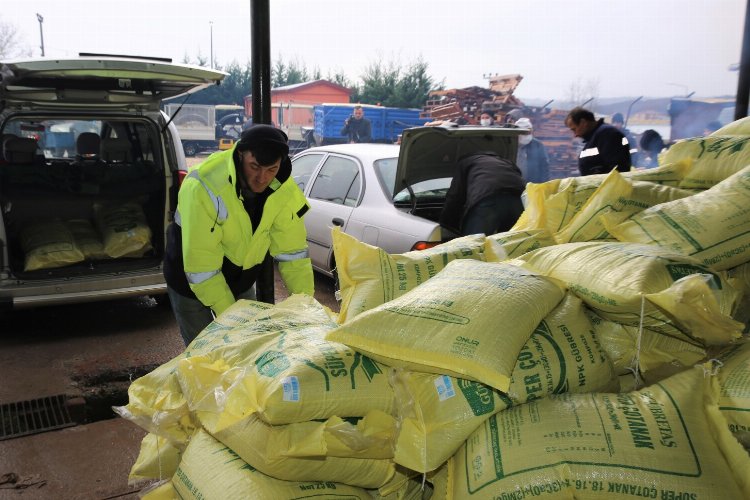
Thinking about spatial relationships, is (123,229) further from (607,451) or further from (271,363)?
(607,451)

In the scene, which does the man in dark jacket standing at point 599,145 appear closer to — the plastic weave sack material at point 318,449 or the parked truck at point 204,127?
the plastic weave sack material at point 318,449

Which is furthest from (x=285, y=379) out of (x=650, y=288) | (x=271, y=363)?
(x=650, y=288)

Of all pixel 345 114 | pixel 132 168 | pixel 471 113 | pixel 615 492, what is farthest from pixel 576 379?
pixel 345 114

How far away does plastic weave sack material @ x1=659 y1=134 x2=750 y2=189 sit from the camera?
2.53 m

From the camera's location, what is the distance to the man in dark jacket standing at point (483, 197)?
4.71 m

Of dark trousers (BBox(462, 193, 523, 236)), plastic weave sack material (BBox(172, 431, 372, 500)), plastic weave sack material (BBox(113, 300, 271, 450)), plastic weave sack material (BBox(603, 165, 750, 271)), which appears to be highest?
plastic weave sack material (BBox(603, 165, 750, 271))

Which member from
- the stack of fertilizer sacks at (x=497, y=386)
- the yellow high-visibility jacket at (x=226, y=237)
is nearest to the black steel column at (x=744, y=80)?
the stack of fertilizer sacks at (x=497, y=386)

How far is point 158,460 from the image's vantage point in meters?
2.14

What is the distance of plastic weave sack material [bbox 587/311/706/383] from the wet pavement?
2343 millimetres

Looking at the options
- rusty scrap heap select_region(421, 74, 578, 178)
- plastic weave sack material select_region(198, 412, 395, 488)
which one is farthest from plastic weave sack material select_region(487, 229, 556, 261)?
rusty scrap heap select_region(421, 74, 578, 178)

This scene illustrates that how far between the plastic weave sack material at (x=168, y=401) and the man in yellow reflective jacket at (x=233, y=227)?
0.47 metres

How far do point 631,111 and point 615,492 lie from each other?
16.1 m

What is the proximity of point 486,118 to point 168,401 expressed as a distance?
15769 millimetres

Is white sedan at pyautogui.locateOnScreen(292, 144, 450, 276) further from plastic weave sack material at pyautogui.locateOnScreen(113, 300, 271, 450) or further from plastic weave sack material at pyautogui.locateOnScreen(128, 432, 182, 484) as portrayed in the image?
plastic weave sack material at pyautogui.locateOnScreen(128, 432, 182, 484)
